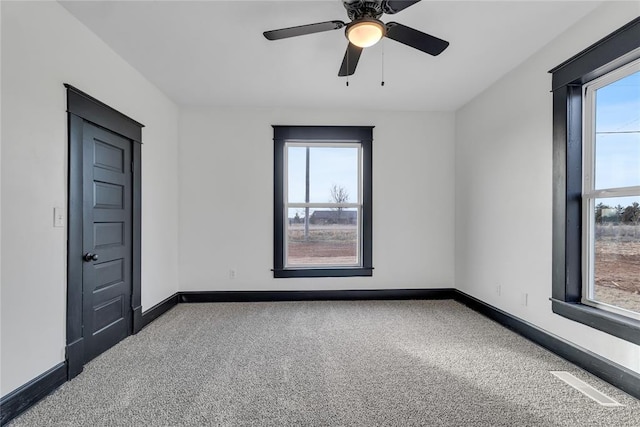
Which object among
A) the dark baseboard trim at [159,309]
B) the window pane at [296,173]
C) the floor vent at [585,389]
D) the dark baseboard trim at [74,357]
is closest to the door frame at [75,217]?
the dark baseboard trim at [74,357]

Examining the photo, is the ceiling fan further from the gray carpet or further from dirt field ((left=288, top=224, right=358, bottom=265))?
dirt field ((left=288, top=224, right=358, bottom=265))

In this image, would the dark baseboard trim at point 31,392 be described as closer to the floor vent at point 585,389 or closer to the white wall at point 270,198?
the white wall at point 270,198

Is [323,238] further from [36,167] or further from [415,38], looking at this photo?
[36,167]

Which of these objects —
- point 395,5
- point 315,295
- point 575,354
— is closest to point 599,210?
point 575,354

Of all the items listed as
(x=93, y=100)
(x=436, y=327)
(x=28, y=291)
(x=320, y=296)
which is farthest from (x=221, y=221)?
(x=436, y=327)

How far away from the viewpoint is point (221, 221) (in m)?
4.05

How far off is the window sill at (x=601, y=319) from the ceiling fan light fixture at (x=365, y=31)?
239 centimetres

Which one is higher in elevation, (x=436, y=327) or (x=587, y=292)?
(x=587, y=292)

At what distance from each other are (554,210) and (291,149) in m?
2.94

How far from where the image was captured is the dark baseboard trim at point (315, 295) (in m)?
4.02

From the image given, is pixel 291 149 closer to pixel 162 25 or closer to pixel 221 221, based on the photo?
pixel 221 221

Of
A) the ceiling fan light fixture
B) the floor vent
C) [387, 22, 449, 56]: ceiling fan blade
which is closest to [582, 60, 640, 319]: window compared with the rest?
the floor vent

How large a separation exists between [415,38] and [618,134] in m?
1.59

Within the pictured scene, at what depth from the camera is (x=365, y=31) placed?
1.86 m
